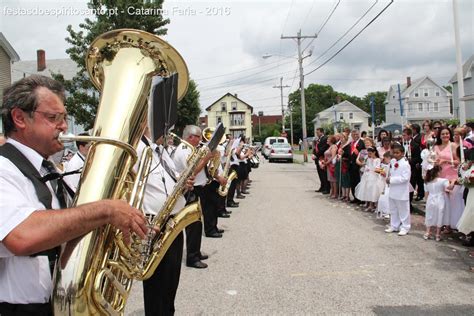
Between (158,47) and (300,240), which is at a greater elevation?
(158,47)

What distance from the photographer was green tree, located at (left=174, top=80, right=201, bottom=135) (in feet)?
97.5

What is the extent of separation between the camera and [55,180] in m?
1.91

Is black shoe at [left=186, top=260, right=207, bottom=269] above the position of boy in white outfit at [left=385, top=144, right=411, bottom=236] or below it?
below

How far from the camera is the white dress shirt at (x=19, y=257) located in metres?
1.52

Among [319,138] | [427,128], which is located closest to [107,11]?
[319,138]

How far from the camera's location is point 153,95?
1.88 metres

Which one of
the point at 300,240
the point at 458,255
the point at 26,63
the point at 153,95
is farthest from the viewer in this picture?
the point at 26,63

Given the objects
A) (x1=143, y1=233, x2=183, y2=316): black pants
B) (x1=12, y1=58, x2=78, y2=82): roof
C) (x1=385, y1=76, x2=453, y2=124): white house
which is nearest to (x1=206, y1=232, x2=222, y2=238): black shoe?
(x1=143, y1=233, x2=183, y2=316): black pants

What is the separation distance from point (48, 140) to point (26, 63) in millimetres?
44649

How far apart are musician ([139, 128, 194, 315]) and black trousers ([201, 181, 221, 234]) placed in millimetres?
3430

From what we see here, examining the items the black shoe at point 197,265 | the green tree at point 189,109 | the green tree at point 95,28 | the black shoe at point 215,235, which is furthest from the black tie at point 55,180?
the green tree at point 189,109

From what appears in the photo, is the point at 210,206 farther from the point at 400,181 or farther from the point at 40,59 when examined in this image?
the point at 40,59

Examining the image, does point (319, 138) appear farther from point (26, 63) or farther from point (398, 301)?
point (26, 63)

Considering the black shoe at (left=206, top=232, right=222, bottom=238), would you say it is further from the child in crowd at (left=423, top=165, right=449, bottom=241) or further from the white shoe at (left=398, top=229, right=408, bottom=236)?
the child in crowd at (left=423, top=165, right=449, bottom=241)
